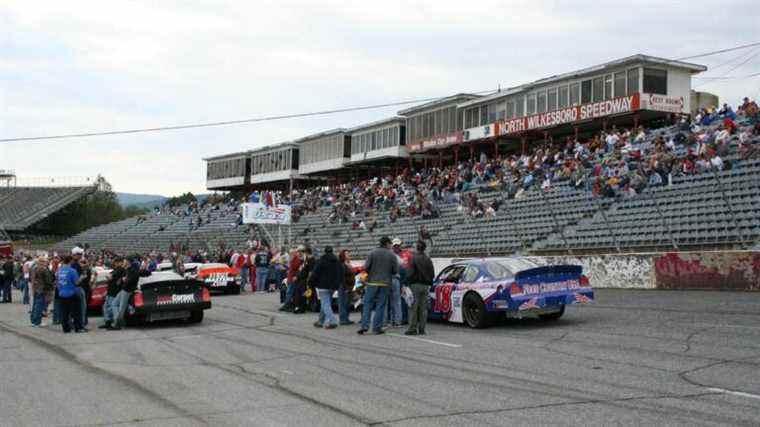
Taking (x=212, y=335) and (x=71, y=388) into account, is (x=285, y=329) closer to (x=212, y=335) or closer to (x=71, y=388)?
(x=212, y=335)

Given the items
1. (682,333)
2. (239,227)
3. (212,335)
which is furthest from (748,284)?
(239,227)

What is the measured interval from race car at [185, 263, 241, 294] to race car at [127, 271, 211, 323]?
9662 mm

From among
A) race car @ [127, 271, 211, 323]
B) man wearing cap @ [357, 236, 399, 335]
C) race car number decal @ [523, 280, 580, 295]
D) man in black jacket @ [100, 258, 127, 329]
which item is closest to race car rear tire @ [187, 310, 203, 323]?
race car @ [127, 271, 211, 323]

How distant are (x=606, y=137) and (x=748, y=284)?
1521 cm

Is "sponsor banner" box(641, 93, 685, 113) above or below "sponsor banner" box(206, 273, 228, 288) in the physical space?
above

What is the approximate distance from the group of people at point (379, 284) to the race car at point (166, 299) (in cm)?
255

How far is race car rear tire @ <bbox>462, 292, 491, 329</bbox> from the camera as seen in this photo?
13.6 metres

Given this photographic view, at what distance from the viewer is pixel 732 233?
18.6 meters

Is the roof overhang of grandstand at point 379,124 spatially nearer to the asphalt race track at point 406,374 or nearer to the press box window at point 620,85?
the press box window at point 620,85

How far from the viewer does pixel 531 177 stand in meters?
30.6

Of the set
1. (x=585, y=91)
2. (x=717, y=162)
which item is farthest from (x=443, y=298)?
(x=585, y=91)

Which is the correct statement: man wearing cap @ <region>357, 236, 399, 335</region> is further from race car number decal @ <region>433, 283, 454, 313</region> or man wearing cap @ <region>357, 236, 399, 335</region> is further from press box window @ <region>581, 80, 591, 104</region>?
press box window @ <region>581, 80, 591, 104</region>

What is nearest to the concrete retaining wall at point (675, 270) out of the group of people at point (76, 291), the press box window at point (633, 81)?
the group of people at point (76, 291)

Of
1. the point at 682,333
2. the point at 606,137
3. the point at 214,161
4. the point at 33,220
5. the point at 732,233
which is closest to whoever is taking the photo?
the point at 682,333
